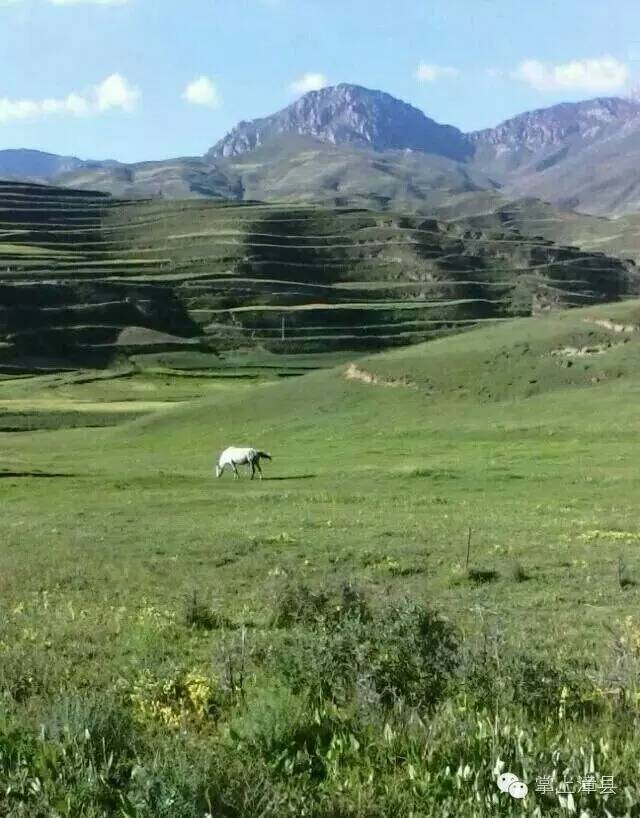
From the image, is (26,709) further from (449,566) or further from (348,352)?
Result: (348,352)

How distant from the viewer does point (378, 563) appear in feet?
71.2

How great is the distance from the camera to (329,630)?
36.4ft

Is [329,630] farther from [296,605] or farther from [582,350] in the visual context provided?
[582,350]

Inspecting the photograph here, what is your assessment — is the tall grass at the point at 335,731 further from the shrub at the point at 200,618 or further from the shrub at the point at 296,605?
the shrub at the point at 296,605

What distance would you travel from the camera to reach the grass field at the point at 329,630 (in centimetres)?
688

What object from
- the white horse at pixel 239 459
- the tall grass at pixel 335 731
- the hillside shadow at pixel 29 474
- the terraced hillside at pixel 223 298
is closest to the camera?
the tall grass at pixel 335 731

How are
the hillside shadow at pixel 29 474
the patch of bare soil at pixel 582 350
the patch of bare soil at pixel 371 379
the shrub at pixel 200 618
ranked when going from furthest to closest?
the patch of bare soil at pixel 582 350
the patch of bare soil at pixel 371 379
the hillside shadow at pixel 29 474
the shrub at pixel 200 618

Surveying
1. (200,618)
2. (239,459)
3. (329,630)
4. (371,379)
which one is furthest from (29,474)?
(329,630)

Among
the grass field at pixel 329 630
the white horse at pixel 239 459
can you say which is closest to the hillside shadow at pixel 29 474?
the grass field at pixel 329 630

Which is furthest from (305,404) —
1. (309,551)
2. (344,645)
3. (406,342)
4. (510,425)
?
(406,342)

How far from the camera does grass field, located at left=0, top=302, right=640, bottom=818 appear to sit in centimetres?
688

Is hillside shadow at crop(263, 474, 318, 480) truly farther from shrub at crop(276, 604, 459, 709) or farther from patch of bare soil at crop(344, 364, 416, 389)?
shrub at crop(276, 604, 459, 709)

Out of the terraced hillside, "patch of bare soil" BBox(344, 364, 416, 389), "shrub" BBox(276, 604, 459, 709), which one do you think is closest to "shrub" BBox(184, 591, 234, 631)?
"shrub" BBox(276, 604, 459, 709)

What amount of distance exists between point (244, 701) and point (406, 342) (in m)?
133
